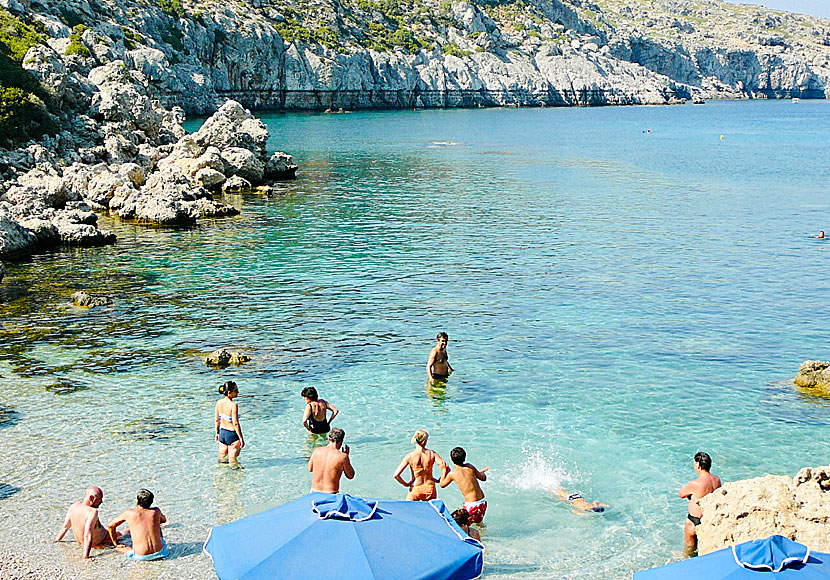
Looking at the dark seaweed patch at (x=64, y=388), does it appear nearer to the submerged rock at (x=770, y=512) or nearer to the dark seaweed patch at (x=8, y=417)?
the dark seaweed patch at (x=8, y=417)

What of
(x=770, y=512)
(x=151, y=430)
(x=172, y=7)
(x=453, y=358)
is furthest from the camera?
(x=172, y=7)

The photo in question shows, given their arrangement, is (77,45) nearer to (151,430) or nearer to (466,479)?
(151,430)

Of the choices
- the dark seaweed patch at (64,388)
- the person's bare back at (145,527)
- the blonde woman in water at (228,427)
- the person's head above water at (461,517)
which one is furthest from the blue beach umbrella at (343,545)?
the dark seaweed patch at (64,388)

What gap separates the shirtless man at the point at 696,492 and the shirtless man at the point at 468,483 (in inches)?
129

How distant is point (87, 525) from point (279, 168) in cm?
5037

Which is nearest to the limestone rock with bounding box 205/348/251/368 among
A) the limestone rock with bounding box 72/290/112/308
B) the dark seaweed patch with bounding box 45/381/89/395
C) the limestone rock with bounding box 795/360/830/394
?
the dark seaweed patch with bounding box 45/381/89/395

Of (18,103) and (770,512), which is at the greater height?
(18,103)

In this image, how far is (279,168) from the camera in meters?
60.5

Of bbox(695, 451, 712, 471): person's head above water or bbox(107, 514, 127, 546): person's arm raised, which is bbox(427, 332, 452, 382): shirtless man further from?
bbox(107, 514, 127, 546): person's arm raised

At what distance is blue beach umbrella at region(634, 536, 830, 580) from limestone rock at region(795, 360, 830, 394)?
12001 mm

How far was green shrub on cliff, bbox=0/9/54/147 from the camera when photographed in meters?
47.9

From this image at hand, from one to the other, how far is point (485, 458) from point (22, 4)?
92037 millimetres

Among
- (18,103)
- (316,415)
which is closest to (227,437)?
(316,415)

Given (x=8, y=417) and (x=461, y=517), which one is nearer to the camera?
(x=461, y=517)
